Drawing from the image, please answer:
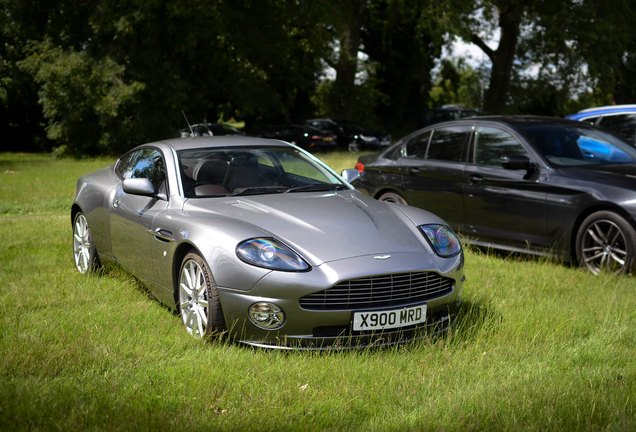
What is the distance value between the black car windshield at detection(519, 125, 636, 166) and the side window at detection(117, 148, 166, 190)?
4.06 meters

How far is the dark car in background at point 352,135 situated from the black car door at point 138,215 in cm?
2326

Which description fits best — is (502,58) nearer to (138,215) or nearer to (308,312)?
(138,215)

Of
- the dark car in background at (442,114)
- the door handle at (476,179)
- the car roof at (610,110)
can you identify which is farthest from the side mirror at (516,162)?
the dark car in background at (442,114)

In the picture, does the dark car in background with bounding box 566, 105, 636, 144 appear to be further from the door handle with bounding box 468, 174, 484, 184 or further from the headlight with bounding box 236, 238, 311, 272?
the headlight with bounding box 236, 238, 311, 272

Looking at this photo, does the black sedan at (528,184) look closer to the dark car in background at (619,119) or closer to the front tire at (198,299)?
the dark car in background at (619,119)

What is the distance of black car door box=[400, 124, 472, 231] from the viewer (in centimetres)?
760

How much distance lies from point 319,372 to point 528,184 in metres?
4.09

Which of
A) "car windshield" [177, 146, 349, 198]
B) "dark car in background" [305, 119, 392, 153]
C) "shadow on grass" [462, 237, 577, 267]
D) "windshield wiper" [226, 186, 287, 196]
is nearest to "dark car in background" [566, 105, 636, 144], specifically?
"shadow on grass" [462, 237, 577, 267]

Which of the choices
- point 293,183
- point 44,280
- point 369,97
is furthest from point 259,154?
point 369,97

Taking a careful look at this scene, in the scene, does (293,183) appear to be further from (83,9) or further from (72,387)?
(83,9)

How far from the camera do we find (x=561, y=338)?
14.6 ft

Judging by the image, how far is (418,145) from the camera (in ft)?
27.3

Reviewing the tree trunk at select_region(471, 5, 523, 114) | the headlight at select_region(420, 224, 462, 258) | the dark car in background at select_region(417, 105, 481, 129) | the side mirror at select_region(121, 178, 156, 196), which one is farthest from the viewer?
the dark car in background at select_region(417, 105, 481, 129)

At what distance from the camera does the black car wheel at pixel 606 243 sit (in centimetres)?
602
